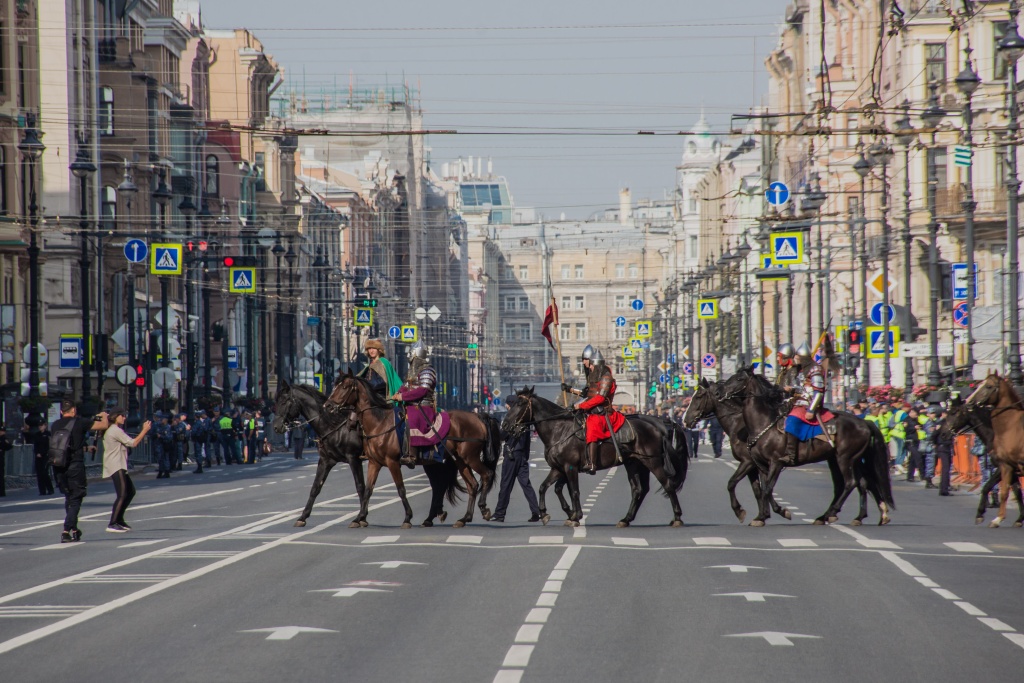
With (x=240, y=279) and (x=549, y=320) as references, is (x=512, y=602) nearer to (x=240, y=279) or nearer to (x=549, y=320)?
(x=549, y=320)

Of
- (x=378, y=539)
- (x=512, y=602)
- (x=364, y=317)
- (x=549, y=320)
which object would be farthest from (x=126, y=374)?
(x=512, y=602)

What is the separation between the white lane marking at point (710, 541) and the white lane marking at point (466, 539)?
97.2 inches

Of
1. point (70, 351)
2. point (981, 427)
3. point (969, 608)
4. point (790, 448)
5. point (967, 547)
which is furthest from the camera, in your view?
point (70, 351)

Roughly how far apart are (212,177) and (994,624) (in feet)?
259

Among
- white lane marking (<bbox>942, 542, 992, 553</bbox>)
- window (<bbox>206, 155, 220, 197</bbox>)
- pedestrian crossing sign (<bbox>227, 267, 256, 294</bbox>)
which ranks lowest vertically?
white lane marking (<bbox>942, 542, 992, 553</bbox>)

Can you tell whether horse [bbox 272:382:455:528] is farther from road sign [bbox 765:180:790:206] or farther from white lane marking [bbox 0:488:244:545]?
road sign [bbox 765:180:790:206]

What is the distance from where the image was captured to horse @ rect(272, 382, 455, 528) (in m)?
22.9

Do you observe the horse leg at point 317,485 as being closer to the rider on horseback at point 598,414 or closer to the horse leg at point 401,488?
the horse leg at point 401,488

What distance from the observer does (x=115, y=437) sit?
21.8 meters

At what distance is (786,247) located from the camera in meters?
47.3

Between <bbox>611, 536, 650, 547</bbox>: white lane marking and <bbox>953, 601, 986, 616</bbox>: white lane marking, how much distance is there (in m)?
5.89

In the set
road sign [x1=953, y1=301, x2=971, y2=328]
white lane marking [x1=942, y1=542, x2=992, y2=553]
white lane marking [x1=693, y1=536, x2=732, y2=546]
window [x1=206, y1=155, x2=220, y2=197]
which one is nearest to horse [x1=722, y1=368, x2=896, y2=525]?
white lane marking [x1=693, y1=536, x2=732, y2=546]

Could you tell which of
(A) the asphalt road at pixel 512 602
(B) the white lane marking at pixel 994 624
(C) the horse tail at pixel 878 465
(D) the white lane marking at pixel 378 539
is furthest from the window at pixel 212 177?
(B) the white lane marking at pixel 994 624

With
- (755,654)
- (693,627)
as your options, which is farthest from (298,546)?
(755,654)
